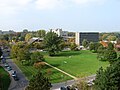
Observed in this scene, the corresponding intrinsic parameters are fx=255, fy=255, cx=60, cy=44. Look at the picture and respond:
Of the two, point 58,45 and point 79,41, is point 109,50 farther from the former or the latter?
point 79,41

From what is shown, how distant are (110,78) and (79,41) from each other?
363 ft

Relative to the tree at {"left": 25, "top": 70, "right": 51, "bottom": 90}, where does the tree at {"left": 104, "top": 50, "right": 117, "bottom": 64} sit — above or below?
below

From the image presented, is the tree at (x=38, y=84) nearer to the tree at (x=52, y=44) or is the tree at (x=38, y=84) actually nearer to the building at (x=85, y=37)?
the tree at (x=52, y=44)

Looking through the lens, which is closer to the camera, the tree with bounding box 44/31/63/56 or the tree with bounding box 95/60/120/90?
the tree with bounding box 95/60/120/90

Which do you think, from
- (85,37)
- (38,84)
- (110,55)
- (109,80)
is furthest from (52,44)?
(85,37)

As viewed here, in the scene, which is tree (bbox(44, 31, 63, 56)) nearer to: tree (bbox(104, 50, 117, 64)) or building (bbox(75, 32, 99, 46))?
tree (bbox(104, 50, 117, 64))

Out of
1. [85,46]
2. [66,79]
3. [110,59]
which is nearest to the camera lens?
[66,79]

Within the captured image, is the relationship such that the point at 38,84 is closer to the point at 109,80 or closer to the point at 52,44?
the point at 109,80

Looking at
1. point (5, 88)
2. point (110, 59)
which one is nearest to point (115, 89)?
point (5, 88)

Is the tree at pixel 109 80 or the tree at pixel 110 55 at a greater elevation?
the tree at pixel 109 80

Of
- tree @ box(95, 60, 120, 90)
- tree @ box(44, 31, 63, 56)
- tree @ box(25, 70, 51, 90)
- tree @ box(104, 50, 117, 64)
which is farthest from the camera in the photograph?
tree @ box(44, 31, 63, 56)

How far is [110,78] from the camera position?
30719 millimetres

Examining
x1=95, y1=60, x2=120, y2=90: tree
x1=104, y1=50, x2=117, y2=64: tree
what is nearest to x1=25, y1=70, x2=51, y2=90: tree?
x1=95, y1=60, x2=120, y2=90: tree

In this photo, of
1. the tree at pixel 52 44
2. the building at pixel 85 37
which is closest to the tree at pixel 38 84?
the tree at pixel 52 44
